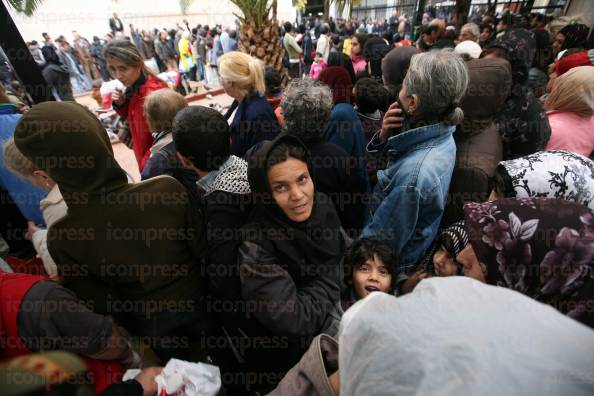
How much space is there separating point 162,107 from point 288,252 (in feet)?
5.21

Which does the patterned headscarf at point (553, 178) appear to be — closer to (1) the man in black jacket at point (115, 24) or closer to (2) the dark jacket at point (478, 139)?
(2) the dark jacket at point (478, 139)

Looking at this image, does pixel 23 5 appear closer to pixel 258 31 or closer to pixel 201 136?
pixel 258 31

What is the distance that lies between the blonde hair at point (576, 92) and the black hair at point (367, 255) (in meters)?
1.84

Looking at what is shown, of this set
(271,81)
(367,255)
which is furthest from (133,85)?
(367,255)

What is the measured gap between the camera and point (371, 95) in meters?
2.67

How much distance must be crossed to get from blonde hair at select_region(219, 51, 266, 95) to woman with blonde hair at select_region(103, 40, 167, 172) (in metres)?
0.74

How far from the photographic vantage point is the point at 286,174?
1.30 metres

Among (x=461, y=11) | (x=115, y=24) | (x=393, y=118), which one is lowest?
(x=393, y=118)

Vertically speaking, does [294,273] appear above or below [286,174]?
below

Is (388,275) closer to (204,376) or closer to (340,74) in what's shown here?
(204,376)

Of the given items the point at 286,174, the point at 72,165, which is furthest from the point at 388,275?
the point at 72,165

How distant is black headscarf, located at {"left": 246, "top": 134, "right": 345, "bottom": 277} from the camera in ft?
4.19

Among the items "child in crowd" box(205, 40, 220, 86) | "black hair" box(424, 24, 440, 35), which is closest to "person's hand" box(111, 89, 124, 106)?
"black hair" box(424, 24, 440, 35)

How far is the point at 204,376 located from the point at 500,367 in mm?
1352
